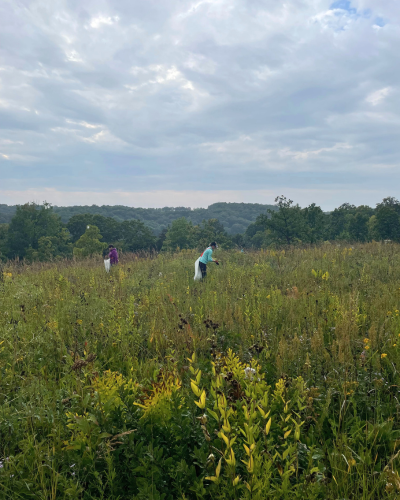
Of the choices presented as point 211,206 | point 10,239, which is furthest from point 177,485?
point 211,206

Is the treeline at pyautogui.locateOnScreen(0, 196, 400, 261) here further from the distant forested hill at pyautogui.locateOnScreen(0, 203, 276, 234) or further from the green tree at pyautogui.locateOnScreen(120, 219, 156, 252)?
the distant forested hill at pyautogui.locateOnScreen(0, 203, 276, 234)

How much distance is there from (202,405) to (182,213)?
486 feet

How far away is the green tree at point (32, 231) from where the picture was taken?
54.2m

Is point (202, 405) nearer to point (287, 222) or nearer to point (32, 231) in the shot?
point (287, 222)

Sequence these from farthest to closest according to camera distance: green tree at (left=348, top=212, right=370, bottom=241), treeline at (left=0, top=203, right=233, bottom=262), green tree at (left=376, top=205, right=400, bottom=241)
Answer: green tree at (left=348, top=212, right=370, bottom=241), treeline at (left=0, top=203, right=233, bottom=262), green tree at (left=376, top=205, right=400, bottom=241)

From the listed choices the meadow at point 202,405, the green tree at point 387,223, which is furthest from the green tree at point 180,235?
the meadow at point 202,405

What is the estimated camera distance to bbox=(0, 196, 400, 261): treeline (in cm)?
2772

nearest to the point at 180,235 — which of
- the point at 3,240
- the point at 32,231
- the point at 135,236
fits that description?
the point at 135,236

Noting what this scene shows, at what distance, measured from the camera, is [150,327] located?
4504mm

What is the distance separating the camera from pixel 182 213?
148m

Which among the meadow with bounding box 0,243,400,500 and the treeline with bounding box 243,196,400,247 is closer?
the meadow with bounding box 0,243,400,500

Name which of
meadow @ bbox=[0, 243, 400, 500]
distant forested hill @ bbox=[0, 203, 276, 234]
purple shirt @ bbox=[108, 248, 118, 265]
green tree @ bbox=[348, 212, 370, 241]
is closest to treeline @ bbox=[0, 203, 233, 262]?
green tree @ bbox=[348, 212, 370, 241]

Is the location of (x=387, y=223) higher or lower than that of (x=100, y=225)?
higher

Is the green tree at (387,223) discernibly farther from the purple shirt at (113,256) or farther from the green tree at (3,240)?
the green tree at (3,240)
